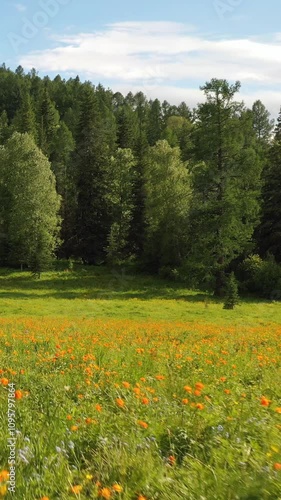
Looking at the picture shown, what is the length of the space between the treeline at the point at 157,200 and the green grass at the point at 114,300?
2252 mm

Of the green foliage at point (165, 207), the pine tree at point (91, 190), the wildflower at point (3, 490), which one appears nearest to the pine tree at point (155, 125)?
the pine tree at point (91, 190)

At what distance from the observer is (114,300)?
104 ft

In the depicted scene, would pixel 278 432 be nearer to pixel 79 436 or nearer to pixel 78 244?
pixel 79 436

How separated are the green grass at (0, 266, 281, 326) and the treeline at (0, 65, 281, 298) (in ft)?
7.39

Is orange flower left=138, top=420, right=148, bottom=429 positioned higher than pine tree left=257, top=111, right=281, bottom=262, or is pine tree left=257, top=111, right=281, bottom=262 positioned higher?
pine tree left=257, top=111, right=281, bottom=262

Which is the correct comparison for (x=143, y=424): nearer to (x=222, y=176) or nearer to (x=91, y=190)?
(x=222, y=176)

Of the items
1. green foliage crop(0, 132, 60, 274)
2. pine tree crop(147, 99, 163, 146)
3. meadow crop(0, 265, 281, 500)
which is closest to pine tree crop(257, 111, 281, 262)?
A: green foliage crop(0, 132, 60, 274)

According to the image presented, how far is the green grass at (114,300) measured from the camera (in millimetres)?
25188

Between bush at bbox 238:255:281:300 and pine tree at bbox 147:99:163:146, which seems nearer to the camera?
bush at bbox 238:255:281:300

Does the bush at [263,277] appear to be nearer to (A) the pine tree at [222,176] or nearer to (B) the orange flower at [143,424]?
(A) the pine tree at [222,176]

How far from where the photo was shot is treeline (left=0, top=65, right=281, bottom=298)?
111ft

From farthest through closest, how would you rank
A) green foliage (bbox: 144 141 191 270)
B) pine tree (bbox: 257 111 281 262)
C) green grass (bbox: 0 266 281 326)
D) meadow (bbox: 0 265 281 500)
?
green foliage (bbox: 144 141 191 270)
pine tree (bbox: 257 111 281 262)
green grass (bbox: 0 266 281 326)
meadow (bbox: 0 265 281 500)

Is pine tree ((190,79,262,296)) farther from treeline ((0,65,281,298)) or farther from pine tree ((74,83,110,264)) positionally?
pine tree ((74,83,110,264))

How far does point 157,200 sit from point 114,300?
65.1ft
